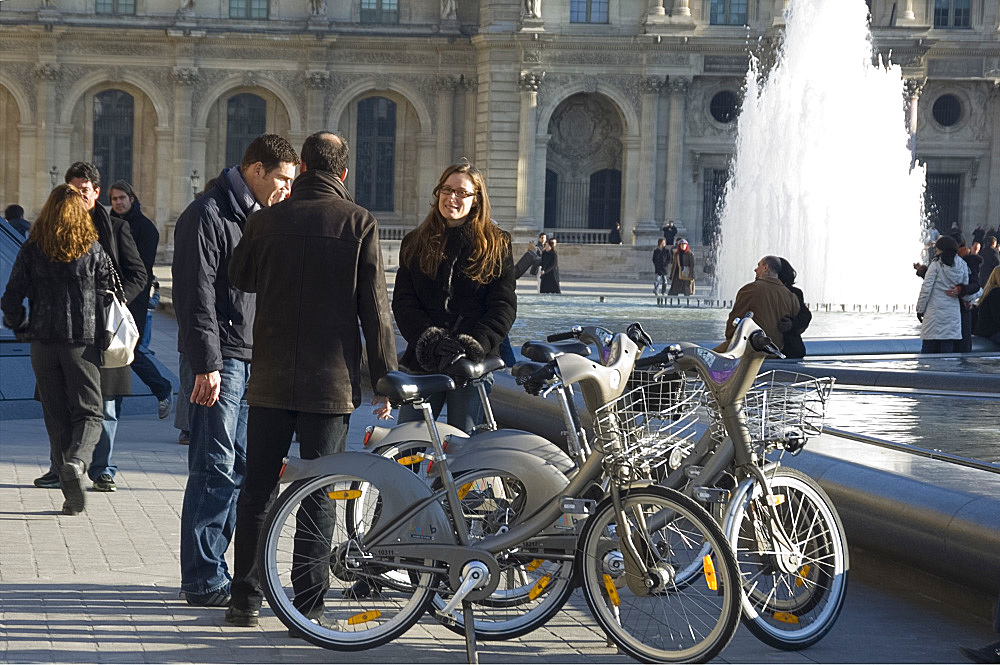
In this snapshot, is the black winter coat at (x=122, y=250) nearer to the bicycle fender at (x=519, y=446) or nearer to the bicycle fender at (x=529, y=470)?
the bicycle fender at (x=519, y=446)

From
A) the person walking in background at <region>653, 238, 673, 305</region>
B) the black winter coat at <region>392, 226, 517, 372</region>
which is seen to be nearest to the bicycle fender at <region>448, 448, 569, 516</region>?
the black winter coat at <region>392, 226, 517, 372</region>

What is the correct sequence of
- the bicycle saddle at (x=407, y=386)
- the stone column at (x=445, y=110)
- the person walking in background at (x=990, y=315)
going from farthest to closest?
the stone column at (x=445, y=110) < the person walking in background at (x=990, y=315) < the bicycle saddle at (x=407, y=386)

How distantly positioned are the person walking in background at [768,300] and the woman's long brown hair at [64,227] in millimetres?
5351

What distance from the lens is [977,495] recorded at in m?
5.76

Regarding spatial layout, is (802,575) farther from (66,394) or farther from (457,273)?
(66,394)

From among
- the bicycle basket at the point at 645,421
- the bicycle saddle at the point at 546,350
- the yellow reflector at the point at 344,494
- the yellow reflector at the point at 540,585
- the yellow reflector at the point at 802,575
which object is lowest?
the yellow reflector at the point at 540,585

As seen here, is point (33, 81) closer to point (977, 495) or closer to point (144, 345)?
point (144, 345)

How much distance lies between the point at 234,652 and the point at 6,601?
1186 millimetres

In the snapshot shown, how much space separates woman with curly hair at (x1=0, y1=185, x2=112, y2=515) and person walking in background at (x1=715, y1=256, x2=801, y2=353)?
208 inches

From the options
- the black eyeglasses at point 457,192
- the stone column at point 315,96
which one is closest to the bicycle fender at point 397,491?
the black eyeglasses at point 457,192

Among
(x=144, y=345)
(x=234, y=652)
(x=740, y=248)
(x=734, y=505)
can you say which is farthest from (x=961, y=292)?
(x=740, y=248)

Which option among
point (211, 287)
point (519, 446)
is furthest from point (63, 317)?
point (519, 446)

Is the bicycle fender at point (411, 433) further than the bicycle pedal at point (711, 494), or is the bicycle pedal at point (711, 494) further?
the bicycle fender at point (411, 433)

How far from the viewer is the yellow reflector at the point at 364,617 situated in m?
5.12
